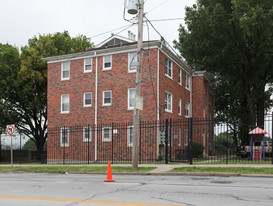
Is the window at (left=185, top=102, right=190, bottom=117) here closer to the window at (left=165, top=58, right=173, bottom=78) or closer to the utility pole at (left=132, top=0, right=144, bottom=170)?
the window at (left=165, top=58, right=173, bottom=78)

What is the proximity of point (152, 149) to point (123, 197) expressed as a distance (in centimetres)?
1569

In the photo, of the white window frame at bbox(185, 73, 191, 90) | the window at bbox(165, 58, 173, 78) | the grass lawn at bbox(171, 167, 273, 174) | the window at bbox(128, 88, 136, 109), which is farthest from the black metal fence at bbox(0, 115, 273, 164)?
the grass lawn at bbox(171, 167, 273, 174)

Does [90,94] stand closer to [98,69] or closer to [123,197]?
[98,69]

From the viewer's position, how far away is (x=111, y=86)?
2661 cm

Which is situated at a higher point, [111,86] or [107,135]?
[111,86]

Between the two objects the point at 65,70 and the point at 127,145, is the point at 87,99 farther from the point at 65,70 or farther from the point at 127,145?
the point at 127,145

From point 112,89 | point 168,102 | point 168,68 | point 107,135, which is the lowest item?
point 107,135

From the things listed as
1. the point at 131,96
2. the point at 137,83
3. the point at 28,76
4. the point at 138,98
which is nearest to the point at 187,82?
the point at 131,96

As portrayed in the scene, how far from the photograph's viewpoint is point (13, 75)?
34312 millimetres

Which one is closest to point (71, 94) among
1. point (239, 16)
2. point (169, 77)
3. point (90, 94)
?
point (90, 94)

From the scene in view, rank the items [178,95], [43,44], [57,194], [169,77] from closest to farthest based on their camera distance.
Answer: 1. [57,194]
2. [169,77]
3. [178,95]
4. [43,44]

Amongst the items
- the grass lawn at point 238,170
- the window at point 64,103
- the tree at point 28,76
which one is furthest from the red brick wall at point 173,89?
the tree at point 28,76

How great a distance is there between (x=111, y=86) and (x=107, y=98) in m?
1.05

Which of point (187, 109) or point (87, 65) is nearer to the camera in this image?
point (87, 65)
